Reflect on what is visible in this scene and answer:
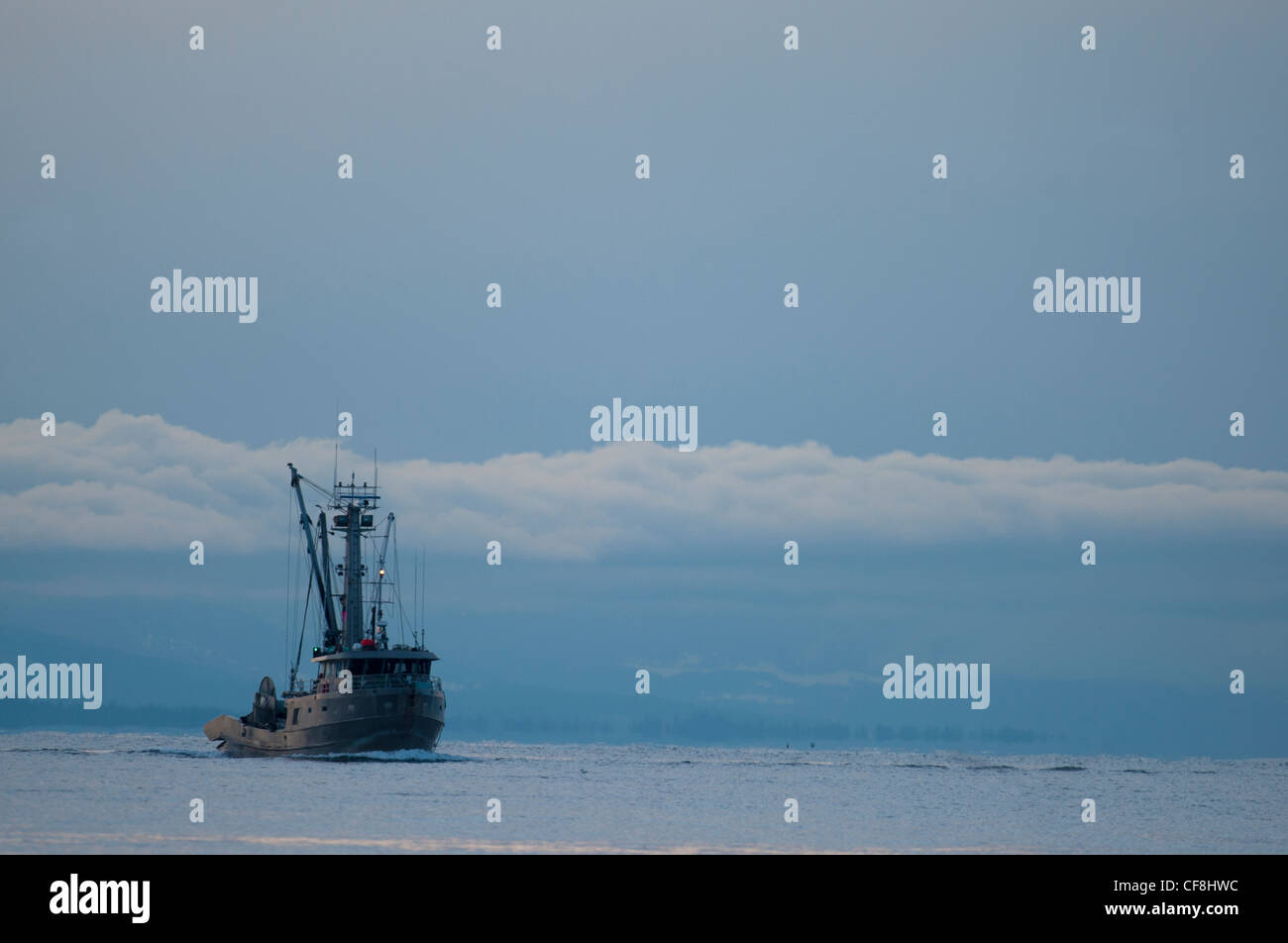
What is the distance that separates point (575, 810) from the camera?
7469 centimetres

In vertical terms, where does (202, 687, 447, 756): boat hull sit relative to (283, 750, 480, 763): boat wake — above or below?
above

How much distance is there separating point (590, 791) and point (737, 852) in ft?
122

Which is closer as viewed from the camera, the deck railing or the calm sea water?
the calm sea water

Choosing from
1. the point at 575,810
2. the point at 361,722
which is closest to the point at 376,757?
the point at 361,722

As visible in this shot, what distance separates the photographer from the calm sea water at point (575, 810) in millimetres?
58812

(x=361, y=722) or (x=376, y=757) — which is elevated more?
(x=361, y=722)

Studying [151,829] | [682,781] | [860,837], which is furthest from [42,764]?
[860,837]

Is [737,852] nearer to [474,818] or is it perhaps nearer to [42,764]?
[474,818]

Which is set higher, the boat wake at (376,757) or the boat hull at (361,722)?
the boat hull at (361,722)

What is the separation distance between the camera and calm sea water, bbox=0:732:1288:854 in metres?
58.8

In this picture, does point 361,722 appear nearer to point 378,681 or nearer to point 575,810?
point 378,681

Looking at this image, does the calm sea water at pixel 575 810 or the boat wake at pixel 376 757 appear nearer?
the calm sea water at pixel 575 810

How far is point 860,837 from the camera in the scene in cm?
6394
